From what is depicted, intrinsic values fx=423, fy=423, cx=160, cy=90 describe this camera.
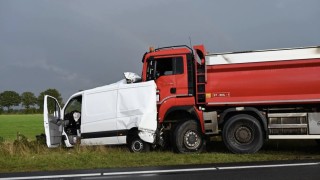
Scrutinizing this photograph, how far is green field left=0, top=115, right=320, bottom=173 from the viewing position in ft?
35.4

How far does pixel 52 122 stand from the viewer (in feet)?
46.3

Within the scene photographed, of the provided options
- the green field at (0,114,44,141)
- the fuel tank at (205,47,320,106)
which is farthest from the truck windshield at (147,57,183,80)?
the green field at (0,114,44,141)

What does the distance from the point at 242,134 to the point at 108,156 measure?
12.8ft

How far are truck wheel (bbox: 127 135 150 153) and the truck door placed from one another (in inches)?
54.1

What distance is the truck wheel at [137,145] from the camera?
42.5 feet

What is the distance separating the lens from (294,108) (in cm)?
1211

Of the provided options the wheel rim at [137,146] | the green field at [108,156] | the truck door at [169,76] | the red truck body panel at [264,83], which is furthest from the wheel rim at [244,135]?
the wheel rim at [137,146]

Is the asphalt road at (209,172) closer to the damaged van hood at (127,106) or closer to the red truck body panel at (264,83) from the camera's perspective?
the red truck body panel at (264,83)

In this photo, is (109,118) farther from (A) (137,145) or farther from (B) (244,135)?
(B) (244,135)

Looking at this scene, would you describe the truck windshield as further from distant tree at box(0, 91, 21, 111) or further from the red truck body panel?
distant tree at box(0, 91, 21, 111)

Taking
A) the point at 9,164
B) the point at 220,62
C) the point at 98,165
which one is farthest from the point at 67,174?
the point at 220,62

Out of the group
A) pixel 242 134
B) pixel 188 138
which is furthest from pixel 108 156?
pixel 242 134

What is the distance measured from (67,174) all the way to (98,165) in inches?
55.5

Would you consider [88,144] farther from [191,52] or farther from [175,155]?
[191,52]
